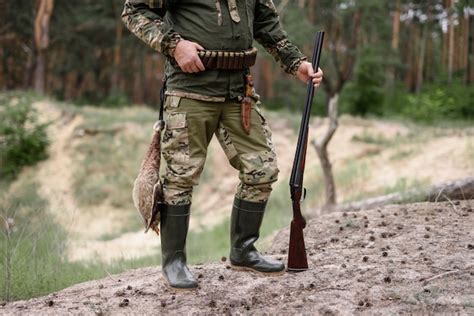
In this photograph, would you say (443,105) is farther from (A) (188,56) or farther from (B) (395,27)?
(A) (188,56)

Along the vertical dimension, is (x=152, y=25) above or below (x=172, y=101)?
above

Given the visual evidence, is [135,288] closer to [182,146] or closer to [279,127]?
[182,146]

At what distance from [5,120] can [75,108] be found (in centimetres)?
264

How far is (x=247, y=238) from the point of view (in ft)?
12.3

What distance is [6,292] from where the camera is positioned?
4.02m

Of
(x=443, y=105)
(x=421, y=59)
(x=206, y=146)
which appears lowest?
(x=443, y=105)

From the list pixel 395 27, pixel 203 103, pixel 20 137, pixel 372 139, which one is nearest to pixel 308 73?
pixel 203 103

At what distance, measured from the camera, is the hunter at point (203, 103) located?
3342 mm

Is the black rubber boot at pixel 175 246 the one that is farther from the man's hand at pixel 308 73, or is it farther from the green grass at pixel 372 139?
the green grass at pixel 372 139

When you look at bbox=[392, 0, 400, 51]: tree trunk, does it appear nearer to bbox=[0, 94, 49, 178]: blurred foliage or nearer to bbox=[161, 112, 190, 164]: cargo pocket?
bbox=[0, 94, 49, 178]: blurred foliage

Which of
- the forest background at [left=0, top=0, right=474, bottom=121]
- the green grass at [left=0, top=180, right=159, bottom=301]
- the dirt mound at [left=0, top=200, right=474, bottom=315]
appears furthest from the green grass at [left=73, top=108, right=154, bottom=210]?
the dirt mound at [left=0, top=200, right=474, bottom=315]

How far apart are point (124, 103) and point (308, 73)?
20.5m

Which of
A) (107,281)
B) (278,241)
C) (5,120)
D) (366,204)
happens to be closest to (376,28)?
(5,120)

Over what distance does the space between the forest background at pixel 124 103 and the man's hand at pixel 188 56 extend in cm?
151
